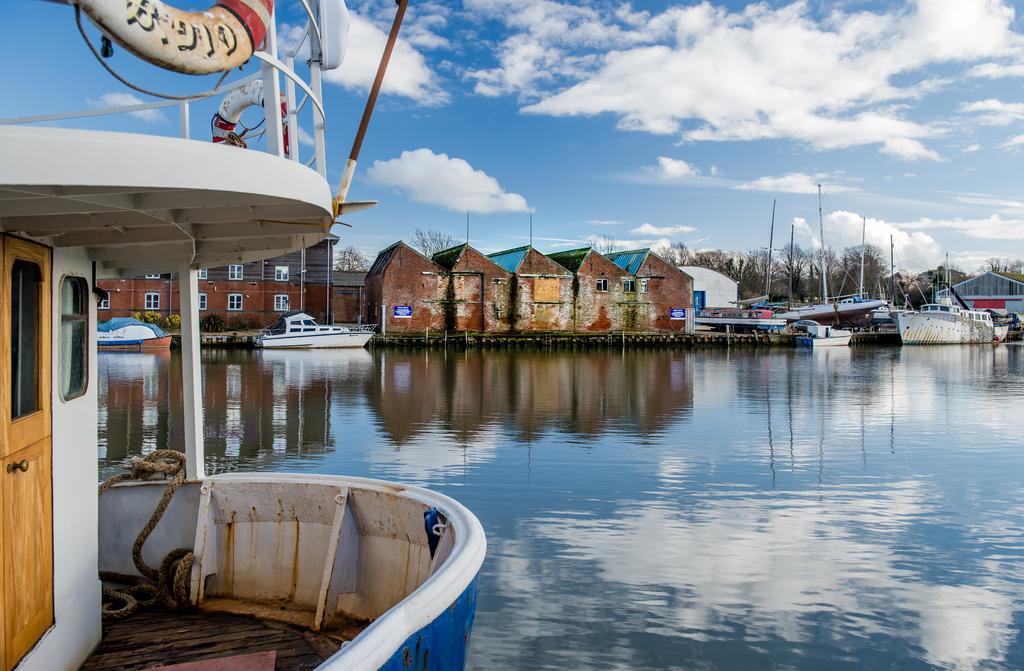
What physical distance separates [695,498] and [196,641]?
7.73m

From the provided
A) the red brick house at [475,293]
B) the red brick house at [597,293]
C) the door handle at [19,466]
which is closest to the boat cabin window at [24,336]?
the door handle at [19,466]

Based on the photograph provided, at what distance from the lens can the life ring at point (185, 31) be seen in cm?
277

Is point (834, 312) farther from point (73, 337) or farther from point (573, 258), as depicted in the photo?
point (73, 337)

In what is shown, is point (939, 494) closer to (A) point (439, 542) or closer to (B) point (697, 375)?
(A) point (439, 542)

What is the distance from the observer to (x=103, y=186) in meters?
2.88

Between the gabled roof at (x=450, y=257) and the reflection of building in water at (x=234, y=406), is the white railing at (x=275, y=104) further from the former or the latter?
the gabled roof at (x=450, y=257)

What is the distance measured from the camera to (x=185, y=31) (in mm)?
3016

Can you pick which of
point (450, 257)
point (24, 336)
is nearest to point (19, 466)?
point (24, 336)

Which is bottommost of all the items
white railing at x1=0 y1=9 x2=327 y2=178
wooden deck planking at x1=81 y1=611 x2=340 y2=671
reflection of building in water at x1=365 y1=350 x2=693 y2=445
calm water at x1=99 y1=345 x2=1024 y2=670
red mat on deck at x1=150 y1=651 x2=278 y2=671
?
calm water at x1=99 y1=345 x2=1024 y2=670

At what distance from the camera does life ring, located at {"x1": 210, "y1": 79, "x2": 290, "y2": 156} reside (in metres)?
4.20

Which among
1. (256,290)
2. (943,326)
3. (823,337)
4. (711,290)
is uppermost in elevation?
(711,290)

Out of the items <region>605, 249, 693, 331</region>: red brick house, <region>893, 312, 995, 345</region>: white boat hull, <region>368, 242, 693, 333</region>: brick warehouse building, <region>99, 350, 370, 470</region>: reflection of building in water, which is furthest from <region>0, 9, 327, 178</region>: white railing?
<region>893, 312, 995, 345</region>: white boat hull

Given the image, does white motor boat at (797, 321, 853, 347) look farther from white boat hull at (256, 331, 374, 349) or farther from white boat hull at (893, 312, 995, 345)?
white boat hull at (256, 331, 374, 349)

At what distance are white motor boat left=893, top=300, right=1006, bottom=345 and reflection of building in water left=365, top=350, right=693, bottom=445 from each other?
2946 cm
